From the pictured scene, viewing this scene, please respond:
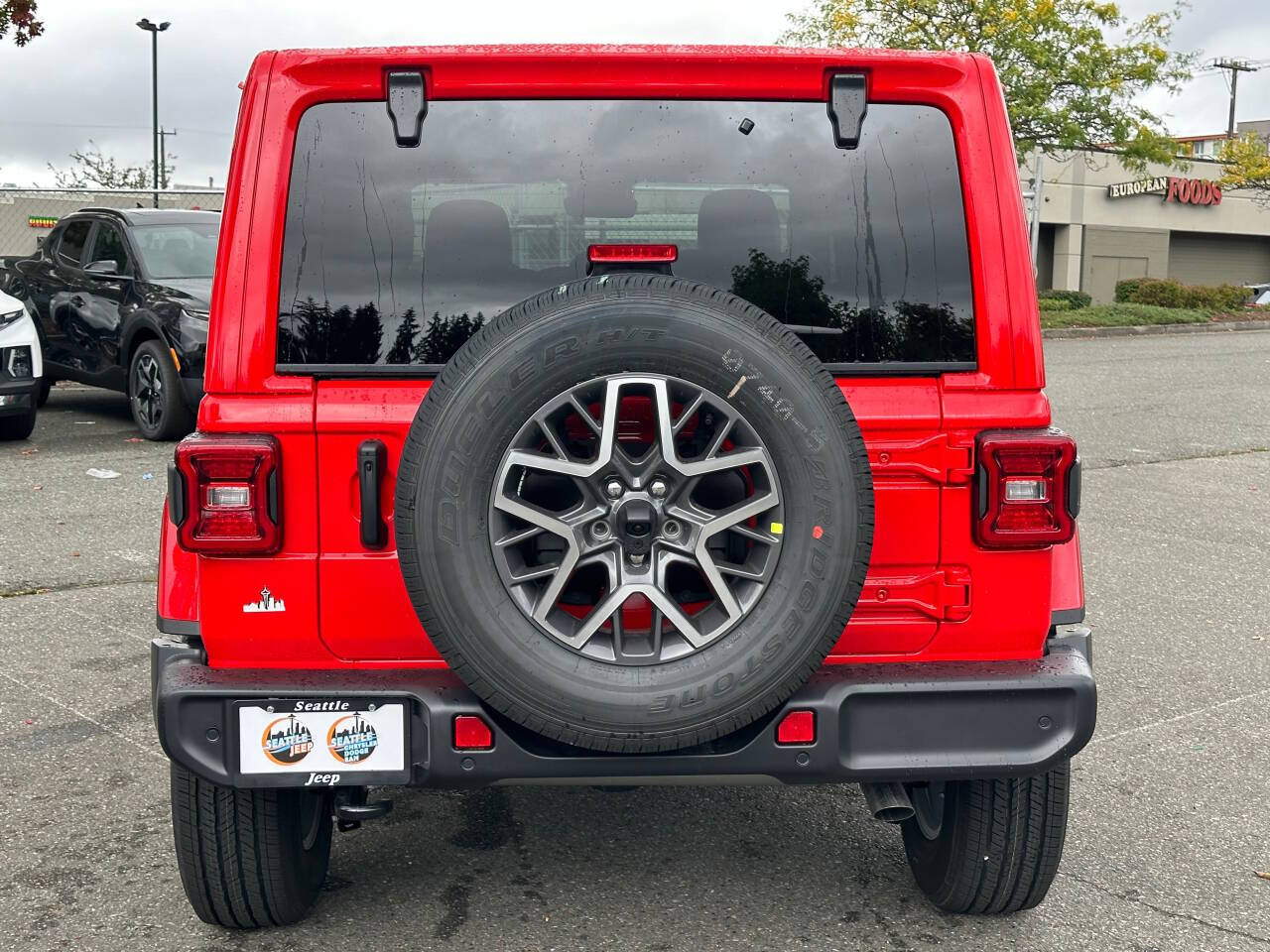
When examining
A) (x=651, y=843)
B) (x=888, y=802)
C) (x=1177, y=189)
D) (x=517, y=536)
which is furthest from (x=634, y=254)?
(x=1177, y=189)

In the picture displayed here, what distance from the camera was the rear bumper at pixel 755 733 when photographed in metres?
2.72

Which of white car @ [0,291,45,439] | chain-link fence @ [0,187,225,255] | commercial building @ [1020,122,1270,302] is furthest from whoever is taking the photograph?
commercial building @ [1020,122,1270,302]

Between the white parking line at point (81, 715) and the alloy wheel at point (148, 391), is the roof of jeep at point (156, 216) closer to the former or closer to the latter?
the alloy wheel at point (148, 391)

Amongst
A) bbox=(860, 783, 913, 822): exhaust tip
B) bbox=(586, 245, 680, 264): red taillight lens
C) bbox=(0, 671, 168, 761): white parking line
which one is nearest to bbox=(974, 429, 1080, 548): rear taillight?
bbox=(860, 783, 913, 822): exhaust tip

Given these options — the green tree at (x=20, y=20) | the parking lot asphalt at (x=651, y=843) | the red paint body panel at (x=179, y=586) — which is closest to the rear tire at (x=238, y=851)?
the parking lot asphalt at (x=651, y=843)

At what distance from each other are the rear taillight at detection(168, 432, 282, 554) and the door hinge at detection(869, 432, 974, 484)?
1.23 m

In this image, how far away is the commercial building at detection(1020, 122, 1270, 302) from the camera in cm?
4266

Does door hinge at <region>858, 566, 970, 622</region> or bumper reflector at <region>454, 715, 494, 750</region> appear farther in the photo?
door hinge at <region>858, 566, 970, 622</region>

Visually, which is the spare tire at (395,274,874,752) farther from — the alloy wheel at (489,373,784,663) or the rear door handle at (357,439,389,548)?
the rear door handle at (357,439,389,548)

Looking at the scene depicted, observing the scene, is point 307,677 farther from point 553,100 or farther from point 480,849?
point 553,100

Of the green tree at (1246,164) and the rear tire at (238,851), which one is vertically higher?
the green tree at (1246,164)

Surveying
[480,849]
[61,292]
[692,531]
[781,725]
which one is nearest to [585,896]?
[480,849]

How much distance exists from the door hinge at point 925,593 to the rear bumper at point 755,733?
0.47ft

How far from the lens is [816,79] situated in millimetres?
2852
